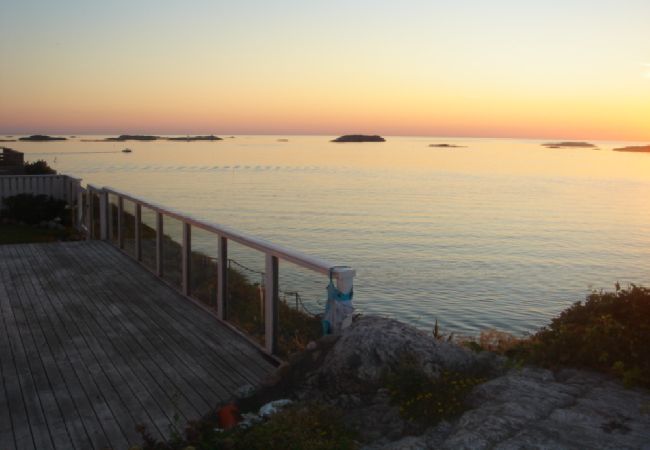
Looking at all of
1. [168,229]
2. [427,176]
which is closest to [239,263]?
[168,229]

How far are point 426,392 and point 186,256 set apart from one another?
15.2 ft

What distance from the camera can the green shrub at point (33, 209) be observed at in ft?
56.7

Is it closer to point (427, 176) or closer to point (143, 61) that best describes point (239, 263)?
point (143, 61)

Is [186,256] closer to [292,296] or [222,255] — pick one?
[222,255]

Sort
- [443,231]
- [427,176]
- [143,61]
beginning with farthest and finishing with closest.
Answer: [427,176] < [143,61] < [443,231]

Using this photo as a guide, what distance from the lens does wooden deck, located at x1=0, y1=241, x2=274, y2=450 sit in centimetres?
434

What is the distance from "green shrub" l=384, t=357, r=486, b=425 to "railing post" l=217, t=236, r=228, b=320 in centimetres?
294

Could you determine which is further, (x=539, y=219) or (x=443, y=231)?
(x=539, y=219)

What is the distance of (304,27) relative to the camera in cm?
3284

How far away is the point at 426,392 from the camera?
417 cm

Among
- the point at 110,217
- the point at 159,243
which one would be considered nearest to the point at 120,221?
the point at 110,217

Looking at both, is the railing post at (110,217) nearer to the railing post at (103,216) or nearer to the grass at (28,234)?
the railing post at (103,216)

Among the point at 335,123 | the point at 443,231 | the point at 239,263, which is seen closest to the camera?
the point at 239,263

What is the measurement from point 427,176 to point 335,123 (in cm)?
2088
